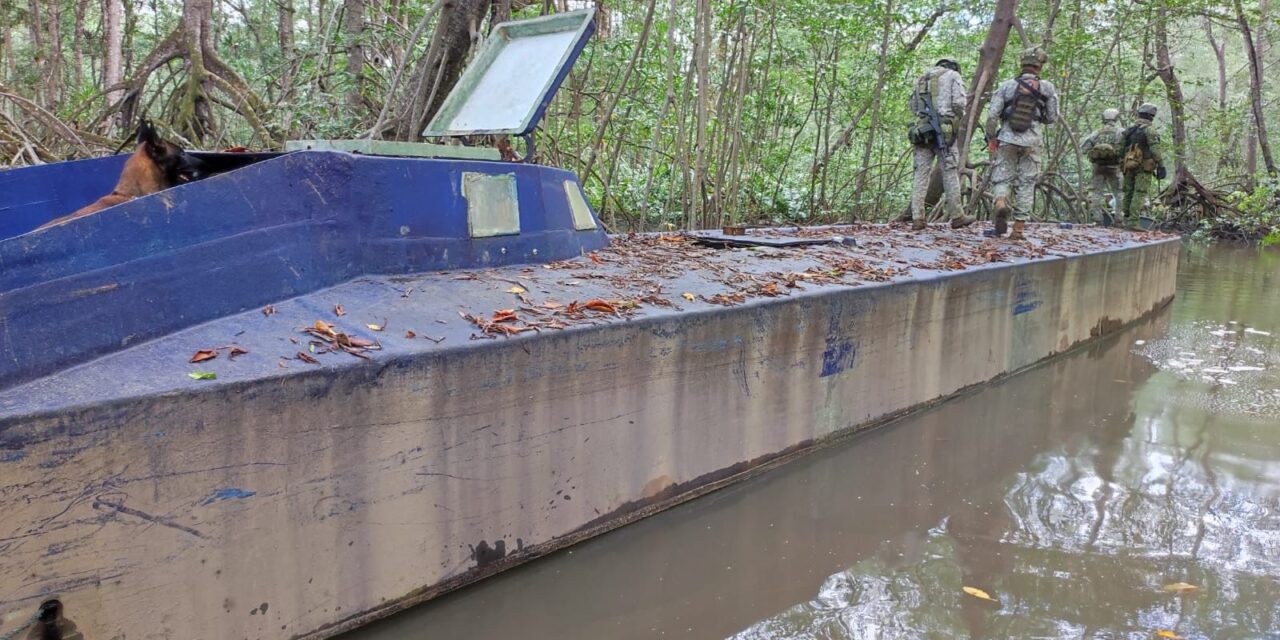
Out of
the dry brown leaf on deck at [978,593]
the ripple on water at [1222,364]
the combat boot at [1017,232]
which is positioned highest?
the combat boot at [1017,232]

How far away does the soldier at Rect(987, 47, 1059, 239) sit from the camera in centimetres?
790

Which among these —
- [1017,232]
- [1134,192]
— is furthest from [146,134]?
[1134,192]

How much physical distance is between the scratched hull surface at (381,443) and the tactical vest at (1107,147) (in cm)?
925

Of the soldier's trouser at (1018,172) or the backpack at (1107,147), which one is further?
the backpack at (1107,147)

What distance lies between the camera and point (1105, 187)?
12781 mm

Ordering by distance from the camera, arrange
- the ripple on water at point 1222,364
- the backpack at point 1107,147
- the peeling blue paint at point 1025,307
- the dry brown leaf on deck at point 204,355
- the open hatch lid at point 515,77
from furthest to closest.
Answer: the backpack at point 1107,147 → the peeling blue paint at point 1025,307 → the ripple on water at point 1222,364 → the open hatch lid at point 515,77 → the dry brown leaf on deck at point 204,355

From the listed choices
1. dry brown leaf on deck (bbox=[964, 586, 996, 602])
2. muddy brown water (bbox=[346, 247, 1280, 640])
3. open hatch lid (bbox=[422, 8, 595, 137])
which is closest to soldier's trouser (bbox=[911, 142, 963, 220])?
muddy brown water (bbox=[346, 247, 1280, 640])

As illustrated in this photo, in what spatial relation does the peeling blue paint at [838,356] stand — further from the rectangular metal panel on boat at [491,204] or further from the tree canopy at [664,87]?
the tree canopy at [664,87]

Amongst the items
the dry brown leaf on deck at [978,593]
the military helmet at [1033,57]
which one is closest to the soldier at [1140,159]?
the military helmet at [1033,57]

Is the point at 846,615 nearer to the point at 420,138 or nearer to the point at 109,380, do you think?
the point at 109,380

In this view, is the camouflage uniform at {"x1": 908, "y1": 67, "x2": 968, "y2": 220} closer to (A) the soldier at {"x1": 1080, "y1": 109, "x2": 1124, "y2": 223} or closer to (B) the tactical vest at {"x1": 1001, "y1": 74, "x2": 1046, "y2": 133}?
(B) the tactical vest at {"x1": 1001, "y1": 74, "x2": 1046, "y2": 133}

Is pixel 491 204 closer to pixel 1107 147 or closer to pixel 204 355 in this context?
pixel 204 355

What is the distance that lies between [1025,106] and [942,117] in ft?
2.43

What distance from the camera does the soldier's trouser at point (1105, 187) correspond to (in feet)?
40.7
